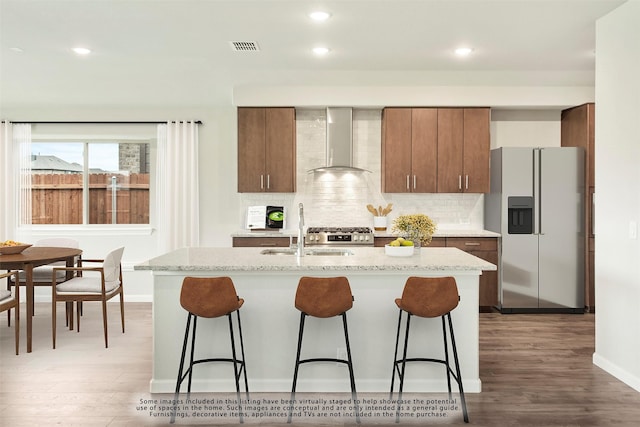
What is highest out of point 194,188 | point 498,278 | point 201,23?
point 201,23

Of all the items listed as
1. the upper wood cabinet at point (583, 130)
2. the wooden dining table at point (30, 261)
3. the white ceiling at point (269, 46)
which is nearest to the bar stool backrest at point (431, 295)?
the white ceiling at point (269, 46)

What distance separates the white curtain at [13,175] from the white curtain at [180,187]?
5.72 ft

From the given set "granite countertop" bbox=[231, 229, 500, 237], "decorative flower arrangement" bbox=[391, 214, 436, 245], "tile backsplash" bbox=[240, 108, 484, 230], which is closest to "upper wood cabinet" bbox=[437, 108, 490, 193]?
"tile backsplash" bbox=[240, 108, 484, 230]

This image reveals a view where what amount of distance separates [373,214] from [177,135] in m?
2.69

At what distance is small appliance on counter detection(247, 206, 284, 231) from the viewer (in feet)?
20.2

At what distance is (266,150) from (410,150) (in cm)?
169

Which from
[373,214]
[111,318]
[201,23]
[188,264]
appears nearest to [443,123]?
[373,214]

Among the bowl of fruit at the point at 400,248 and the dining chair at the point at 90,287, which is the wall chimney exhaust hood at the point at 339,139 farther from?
the dining chair at the point at 90,287

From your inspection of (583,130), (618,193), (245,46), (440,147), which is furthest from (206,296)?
(583,130)

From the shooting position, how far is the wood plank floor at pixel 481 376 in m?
2.97

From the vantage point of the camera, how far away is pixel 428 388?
3371 millimetres

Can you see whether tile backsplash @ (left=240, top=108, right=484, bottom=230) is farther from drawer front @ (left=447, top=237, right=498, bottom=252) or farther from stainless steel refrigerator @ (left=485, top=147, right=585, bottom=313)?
stainless steel refrigerator @ (left=485, top=147, right=585, bottom=313)

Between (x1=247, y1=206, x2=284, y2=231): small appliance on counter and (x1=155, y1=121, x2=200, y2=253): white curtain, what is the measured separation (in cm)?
75

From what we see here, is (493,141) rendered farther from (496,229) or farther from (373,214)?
(373,214)
